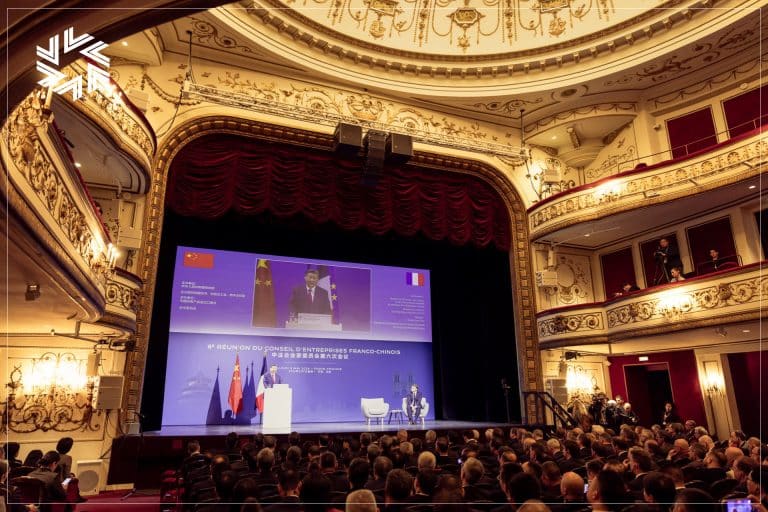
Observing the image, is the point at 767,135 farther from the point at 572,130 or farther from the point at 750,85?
the point at 572,130

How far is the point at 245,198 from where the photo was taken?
9.68m

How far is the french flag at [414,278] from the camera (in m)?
12.2

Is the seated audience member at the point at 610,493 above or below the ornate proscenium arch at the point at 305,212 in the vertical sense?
below

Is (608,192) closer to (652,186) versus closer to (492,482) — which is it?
(652,186)

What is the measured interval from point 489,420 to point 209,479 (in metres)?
9.05

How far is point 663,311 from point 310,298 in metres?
7.04

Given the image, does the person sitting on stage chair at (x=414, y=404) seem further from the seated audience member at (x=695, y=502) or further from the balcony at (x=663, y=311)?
the seated audience member at (x=695, y=502)

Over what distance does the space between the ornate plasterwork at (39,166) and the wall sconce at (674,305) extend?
9.27m

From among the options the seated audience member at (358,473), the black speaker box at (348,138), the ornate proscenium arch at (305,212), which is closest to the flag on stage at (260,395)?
the ornate proscenium arch at (305,212)

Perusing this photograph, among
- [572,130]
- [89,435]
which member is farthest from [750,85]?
[89,435]

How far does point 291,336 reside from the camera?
34.7ft

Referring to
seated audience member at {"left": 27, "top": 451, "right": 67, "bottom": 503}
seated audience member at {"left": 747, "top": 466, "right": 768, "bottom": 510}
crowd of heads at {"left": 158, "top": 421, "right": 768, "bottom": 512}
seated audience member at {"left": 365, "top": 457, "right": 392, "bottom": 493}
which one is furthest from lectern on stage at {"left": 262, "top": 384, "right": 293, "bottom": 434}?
seated audience member at {"left": 747, "top": 466, "right": 768, "bottom": 510}

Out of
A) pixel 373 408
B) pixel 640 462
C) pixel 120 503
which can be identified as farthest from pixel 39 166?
pixel 373 408

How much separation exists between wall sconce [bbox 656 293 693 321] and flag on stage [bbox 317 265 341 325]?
21.1 ft
